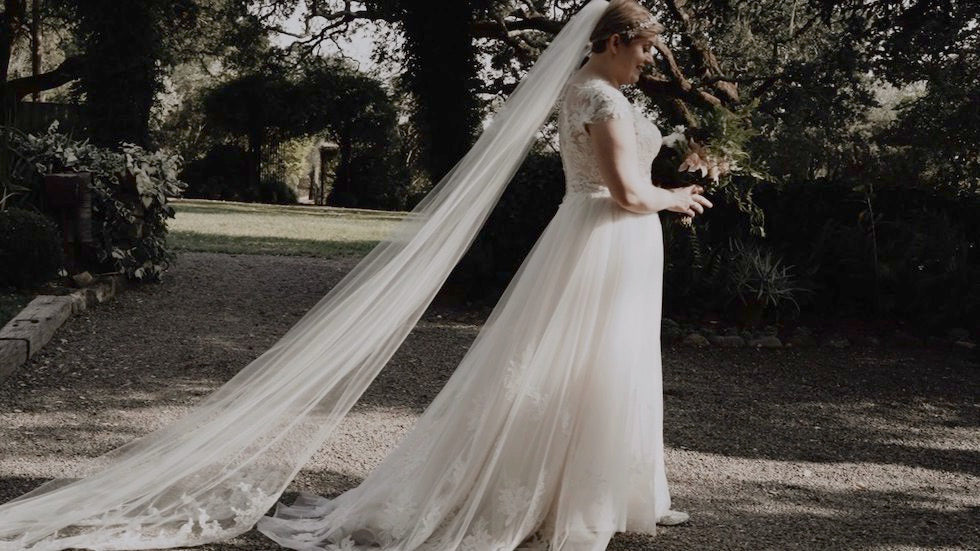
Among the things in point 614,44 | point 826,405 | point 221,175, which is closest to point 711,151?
point 614,44

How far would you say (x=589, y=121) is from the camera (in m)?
3.44

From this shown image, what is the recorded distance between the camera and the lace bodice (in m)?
3.41

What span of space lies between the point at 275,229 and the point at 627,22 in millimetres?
14922

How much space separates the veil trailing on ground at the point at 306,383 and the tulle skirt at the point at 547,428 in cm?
27

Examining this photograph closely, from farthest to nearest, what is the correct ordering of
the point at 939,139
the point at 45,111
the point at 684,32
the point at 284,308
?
the point at 684,32 < the point at 939,139 < the point at 45,111 < the point at 284,308

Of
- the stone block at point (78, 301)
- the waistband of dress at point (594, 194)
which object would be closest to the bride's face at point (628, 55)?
the waistband of dress at point (594, 194)

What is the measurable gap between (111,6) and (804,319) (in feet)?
28.9

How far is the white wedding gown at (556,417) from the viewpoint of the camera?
11.4 feet

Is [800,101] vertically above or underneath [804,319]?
above

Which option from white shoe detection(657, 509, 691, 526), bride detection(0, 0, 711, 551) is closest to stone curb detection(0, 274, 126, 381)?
bride detection(0, 0, 711, 551)

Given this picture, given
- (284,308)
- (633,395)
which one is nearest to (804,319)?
(284,308)

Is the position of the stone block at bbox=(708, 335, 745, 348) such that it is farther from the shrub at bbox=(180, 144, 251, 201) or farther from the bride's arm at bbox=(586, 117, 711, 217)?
the shrub at bbox=(180, 144, 251, 201)

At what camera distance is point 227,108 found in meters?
27.1

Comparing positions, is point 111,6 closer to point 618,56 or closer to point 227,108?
point 618,56
